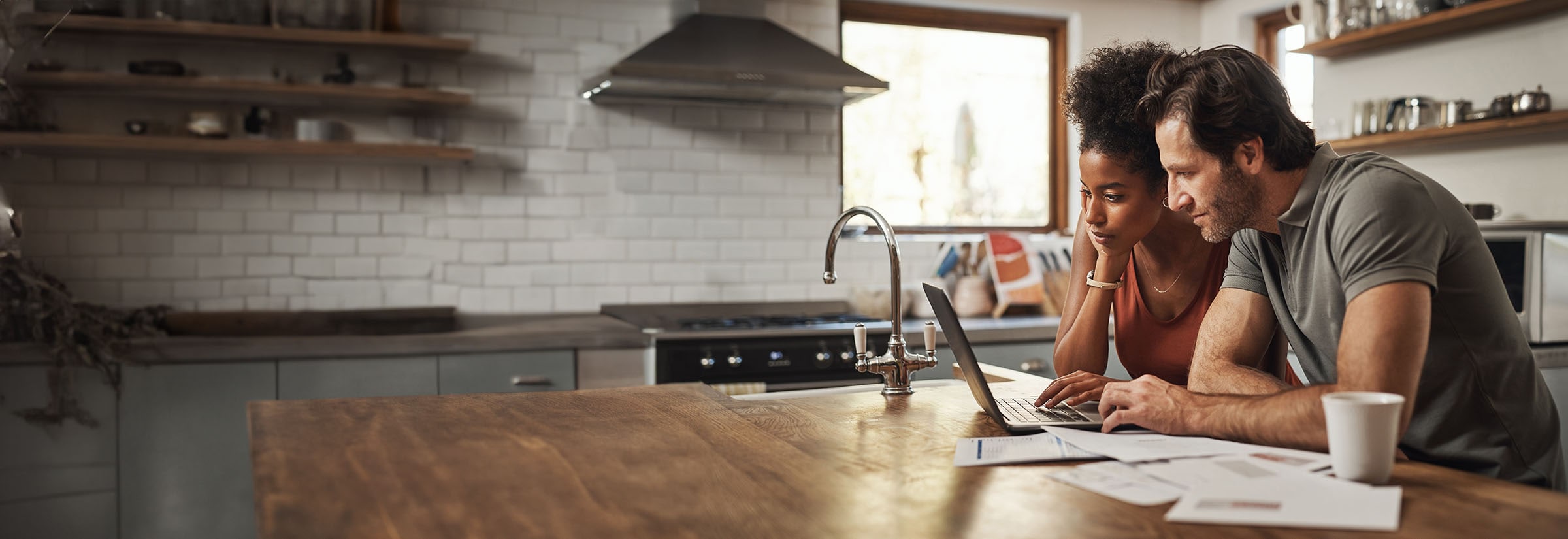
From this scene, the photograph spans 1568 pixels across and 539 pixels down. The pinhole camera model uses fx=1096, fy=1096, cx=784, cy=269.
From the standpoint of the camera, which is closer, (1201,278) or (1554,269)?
(1201,278)

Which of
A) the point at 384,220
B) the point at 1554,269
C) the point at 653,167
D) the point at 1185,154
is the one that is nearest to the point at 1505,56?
the point at 1554,269

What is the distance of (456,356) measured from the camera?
131 inches

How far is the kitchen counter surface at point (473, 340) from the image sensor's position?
122 inches

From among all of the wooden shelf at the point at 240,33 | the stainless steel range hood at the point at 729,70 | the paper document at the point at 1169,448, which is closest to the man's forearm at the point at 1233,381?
the paper document at the point at 1169,448

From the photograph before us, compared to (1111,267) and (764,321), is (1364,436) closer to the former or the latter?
(1111,267)

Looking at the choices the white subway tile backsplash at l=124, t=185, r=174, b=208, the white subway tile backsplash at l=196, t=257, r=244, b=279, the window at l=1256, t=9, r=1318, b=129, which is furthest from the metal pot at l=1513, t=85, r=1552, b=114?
the white subway tile backsplash at l=124, t=185, r=174, b=208

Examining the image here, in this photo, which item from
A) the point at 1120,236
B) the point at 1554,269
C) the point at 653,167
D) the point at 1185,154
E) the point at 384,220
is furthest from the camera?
the point at 653,167

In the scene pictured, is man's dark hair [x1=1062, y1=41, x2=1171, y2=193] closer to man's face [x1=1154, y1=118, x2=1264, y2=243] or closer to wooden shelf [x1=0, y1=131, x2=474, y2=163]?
man's face [x1=1154, y1=118, x2=1264, y2=243]

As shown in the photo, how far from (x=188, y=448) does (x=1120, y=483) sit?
9.25ft

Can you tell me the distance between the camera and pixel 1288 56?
4707 mm

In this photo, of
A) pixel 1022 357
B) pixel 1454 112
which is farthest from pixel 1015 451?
pixel 1454 112

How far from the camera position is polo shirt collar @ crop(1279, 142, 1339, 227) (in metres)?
1.58

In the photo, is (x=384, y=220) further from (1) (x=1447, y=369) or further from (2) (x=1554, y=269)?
(2) (x=1554, y=269)

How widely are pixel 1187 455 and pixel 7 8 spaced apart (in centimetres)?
349
